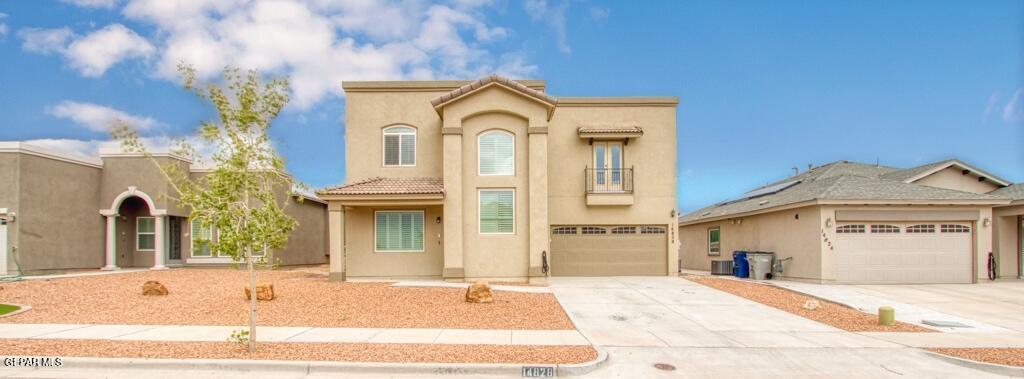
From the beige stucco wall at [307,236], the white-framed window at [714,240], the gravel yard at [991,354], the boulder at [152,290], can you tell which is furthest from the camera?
the beige stucco wall at [307,236]

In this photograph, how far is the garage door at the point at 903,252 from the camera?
57.1 ft

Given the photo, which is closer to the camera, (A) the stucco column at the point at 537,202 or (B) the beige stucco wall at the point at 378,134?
(A) the stucco column at the point at 537,202

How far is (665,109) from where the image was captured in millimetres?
19781

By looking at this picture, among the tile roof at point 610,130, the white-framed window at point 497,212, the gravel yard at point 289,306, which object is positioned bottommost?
the gravel yard at point 289,306

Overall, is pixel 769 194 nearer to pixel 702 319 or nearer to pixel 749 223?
pixel 749 223

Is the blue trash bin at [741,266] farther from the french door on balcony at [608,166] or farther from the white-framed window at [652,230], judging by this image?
the french door on balcony at [608,166]

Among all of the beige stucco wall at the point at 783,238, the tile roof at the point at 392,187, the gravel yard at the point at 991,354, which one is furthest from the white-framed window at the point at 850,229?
the tile roof at the point at 392,187

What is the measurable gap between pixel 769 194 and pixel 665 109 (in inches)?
324

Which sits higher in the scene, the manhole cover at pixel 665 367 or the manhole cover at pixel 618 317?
the manhole cover at pixel 665 367

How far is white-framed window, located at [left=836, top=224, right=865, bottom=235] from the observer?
17.4 meters

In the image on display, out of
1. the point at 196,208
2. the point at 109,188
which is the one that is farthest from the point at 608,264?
the point at 109,188

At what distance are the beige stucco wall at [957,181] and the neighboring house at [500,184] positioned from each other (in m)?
11.0

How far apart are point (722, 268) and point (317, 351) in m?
17.5

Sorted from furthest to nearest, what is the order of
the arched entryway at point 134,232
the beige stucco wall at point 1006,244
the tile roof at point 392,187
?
the arched entryway at point 134,232, the beige stucco wall at point 1006,244, the tile roof at point 392,187
